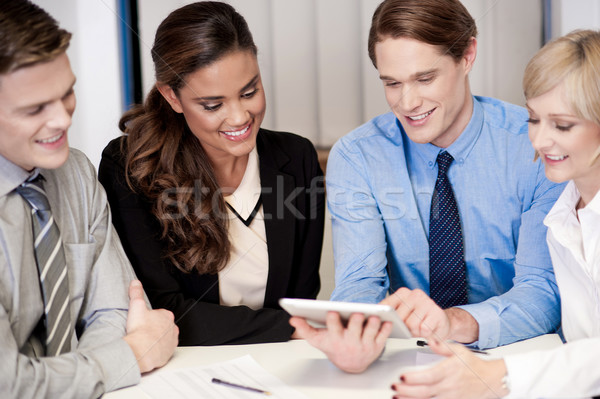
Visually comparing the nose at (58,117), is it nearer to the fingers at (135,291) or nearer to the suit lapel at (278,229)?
the fingers at (135,291)

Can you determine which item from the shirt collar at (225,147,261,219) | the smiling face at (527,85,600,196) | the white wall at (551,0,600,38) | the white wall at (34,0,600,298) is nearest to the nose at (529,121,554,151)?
the smiling face at (527,85,600,196)

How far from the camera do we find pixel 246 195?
200cm

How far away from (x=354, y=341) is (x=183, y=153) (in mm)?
904

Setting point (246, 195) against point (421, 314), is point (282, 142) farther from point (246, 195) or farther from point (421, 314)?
point (421, 314)

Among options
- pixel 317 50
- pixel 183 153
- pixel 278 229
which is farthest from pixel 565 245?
pixel 317 50

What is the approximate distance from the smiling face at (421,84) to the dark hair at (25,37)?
891mm

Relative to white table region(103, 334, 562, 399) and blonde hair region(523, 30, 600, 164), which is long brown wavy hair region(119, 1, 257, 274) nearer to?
white table region(103, 334, 562, 399)

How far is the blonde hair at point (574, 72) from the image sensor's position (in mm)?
1366

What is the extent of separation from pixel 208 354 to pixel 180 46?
847 millimetres

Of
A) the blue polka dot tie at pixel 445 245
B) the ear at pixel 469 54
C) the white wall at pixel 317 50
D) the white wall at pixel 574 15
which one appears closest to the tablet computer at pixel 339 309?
the blue polka dot tie at pixel 445 245

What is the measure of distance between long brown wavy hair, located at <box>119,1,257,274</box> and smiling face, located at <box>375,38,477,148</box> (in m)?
0.41

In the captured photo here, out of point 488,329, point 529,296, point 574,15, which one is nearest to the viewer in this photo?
point 488,329

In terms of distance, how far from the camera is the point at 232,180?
204cm

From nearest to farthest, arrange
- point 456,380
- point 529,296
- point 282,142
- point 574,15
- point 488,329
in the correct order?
point 456,380 < point 488,329 < point 529,296 < point 282,142 < point 574,15
